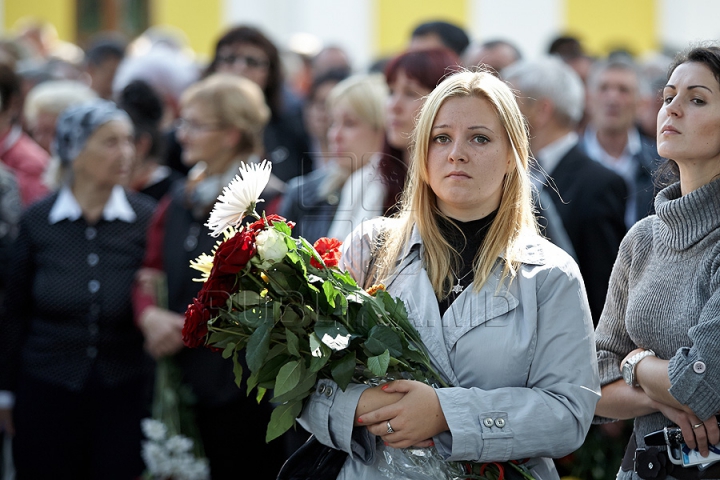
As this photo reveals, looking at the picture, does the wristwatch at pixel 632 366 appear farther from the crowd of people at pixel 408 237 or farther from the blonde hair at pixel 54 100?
the blonde hair at pixel 54 100

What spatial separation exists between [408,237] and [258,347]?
598 mm

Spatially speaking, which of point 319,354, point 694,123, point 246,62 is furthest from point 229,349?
point 246,62

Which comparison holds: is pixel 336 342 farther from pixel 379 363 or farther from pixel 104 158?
pixel 104 158

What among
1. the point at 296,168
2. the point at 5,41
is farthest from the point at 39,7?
the point at 296,168

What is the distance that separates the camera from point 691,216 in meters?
2.76

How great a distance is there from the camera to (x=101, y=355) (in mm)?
4895

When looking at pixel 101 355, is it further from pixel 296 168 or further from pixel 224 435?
pixel 296 168

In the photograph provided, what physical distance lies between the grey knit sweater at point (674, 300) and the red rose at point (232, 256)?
1.18 m

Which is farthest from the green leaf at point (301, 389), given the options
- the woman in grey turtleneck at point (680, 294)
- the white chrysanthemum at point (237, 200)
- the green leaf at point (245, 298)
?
the woman in grey turtleneck at point (680, 294)

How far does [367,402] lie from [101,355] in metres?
2.66

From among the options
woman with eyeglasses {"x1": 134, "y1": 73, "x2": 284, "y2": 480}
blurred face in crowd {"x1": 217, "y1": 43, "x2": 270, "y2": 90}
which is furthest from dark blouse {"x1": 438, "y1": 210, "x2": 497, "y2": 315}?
blurred face in crowd {"x1": 217, "y1": 43, "x2": 270, "y2": 90}

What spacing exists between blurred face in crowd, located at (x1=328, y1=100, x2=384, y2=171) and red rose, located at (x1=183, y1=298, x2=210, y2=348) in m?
2.14

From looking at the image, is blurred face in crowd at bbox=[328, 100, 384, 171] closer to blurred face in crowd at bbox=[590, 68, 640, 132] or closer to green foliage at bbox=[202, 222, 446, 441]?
green foliage at bbox=[202, 222, 446, 441]

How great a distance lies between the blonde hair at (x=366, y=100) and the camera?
4.68 m
